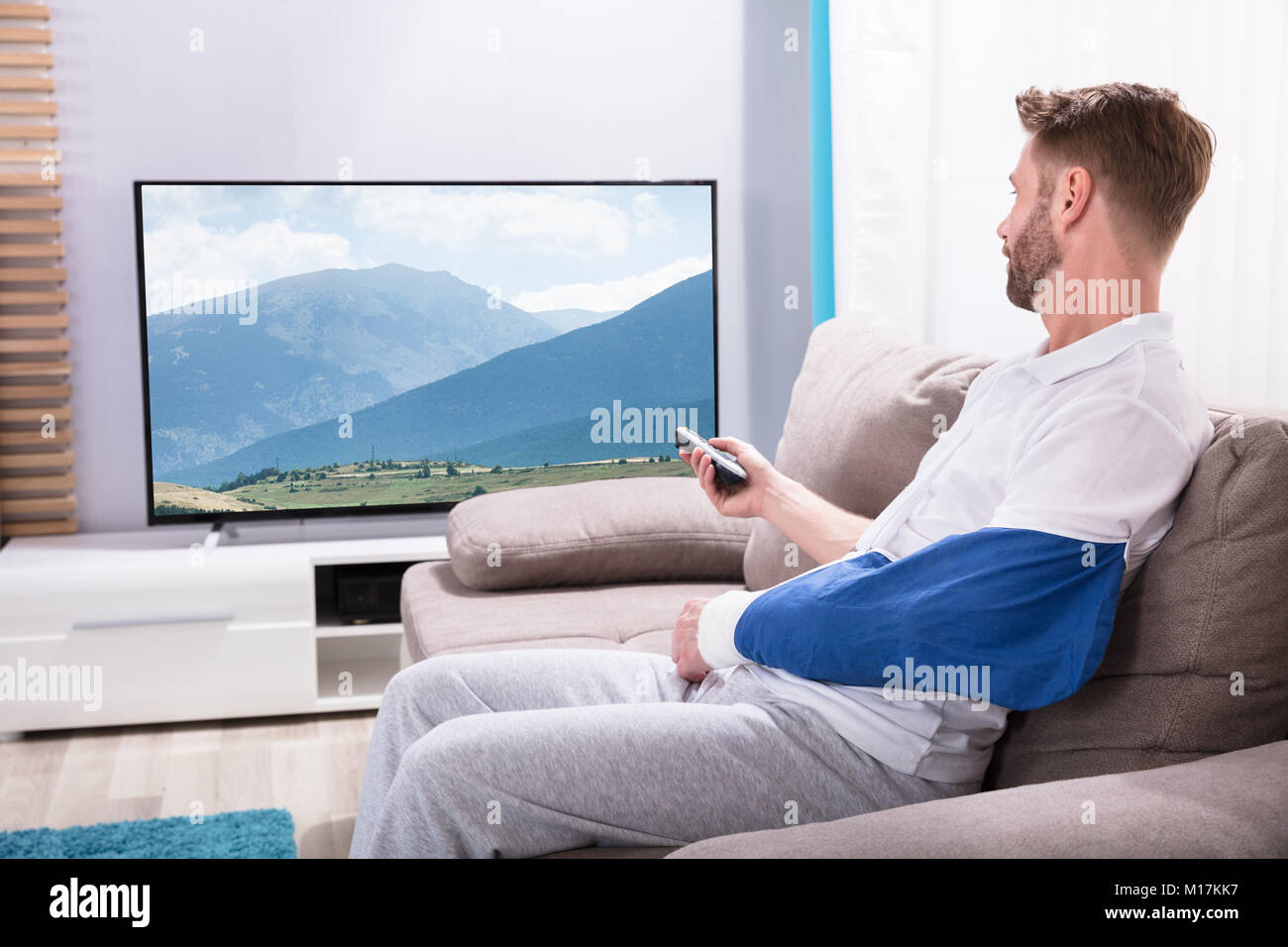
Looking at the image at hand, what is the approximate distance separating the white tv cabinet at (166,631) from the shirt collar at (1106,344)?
6.48 feet

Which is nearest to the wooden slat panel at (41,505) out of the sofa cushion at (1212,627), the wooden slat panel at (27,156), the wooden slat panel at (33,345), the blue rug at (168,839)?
the wooden slat panel at (33,345)

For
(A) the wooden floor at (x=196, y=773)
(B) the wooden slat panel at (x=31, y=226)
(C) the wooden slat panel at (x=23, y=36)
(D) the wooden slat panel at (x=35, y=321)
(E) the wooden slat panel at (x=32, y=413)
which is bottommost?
(A) the wooden floor at (x=196, y=773)

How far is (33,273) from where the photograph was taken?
10.3ft

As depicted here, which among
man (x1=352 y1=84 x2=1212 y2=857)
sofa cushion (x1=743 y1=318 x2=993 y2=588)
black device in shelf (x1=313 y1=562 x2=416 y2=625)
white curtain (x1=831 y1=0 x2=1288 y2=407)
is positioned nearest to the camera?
man (x1=352 y1=84 x2=1212 y2=857)

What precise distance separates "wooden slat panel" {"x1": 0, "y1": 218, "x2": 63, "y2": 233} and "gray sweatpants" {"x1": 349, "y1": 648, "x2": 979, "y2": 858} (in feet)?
8.10

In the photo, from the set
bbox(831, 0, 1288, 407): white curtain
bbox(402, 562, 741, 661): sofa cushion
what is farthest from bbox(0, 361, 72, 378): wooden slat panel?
bbox(831, 0, 1288, 407): white curtain

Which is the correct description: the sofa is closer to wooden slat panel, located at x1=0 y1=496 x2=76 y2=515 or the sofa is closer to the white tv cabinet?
the white tv cabinet

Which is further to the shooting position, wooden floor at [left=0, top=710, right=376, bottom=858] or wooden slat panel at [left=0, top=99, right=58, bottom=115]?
wooden slat panel at [left=0, top=99, right=58, bottom=115]

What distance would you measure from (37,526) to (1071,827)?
10.0 feet

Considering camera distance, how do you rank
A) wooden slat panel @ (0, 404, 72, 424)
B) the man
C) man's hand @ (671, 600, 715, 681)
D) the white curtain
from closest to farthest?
1. the man
2. man's hand @ (671, 600, 715, 681)
3. the white curtain
4. wooden slat panel @ (0, 404, 72, 424)

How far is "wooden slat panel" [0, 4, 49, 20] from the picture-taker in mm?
3080

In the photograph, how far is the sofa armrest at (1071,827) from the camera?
0.96 meters

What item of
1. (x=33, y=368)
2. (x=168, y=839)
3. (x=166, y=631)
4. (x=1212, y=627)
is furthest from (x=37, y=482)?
(x=1212, y=627)

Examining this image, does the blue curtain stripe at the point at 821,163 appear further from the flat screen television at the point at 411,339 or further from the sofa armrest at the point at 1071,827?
the sofa armrest at the point at 1071,827
